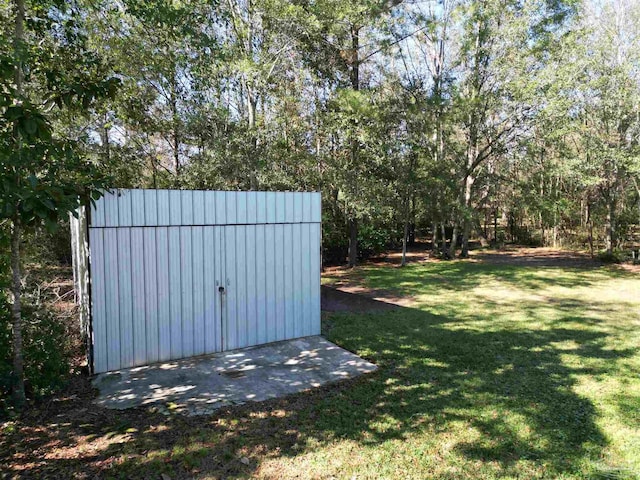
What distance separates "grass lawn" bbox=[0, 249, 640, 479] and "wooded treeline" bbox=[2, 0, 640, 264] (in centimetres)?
676

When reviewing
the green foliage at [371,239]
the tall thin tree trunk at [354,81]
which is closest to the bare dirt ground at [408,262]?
the green foliage at [371,239]

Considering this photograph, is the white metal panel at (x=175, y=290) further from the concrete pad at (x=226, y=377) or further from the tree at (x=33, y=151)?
the tree at (x=33, y=151)

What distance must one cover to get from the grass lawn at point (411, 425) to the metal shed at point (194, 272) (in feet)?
2.47

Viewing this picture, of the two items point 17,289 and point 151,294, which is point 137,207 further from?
point 17,289

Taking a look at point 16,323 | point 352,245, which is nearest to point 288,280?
point 16,323

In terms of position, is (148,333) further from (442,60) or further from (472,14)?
(442,60)

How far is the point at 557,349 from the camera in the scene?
5.68 metres

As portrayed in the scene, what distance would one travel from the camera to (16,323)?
3635 millimetres

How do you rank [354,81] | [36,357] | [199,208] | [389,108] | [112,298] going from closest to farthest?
[36,357] → [112,298] → [199,208] → [389,108] → [354,81]

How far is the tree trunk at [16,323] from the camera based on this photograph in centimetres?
357

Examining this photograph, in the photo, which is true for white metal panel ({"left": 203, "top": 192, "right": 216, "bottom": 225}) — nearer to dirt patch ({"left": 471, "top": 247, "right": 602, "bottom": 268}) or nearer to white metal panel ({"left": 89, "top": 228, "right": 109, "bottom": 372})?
white metal panel ({"left": 89, "top": 228, "right": 109, "bottom": 372})

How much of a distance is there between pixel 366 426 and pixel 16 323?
316 centimetres

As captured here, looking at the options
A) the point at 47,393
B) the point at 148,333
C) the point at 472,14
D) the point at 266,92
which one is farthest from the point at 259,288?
the point at 472,14

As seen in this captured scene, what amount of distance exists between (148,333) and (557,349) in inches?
208
